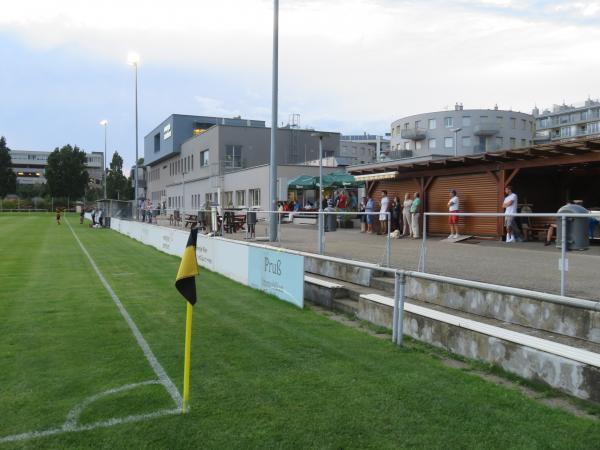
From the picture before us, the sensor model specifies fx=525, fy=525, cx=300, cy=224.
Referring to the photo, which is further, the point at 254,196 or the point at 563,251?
the point at 254,196

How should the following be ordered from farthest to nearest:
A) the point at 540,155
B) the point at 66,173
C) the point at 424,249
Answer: the point at 66,173 < the point at 540,155 < the point at 424,249

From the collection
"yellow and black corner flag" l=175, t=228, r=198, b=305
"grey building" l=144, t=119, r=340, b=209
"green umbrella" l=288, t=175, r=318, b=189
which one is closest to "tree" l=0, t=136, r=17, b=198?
"grey building" l=144, t=119, r=340, b=209

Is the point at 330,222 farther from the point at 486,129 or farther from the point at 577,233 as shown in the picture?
the point at 486,129

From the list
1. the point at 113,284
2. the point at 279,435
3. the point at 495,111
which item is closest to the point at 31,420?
the point at 279,435

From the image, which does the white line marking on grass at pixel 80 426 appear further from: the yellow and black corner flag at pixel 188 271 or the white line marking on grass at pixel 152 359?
the yellow and black corner flag at pixel 188 271

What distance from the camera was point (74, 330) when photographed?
7.36m

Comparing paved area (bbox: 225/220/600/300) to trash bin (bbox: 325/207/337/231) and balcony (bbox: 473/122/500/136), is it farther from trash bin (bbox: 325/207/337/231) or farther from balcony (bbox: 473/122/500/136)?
balcony (bbox: 473/122/500/136)

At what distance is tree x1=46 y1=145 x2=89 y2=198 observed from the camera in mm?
94062

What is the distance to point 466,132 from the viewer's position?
281 feet

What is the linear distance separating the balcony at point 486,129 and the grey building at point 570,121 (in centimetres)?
2303

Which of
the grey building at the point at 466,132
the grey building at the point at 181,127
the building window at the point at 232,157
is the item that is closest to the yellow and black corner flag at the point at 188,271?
the building window at the point at 232,157

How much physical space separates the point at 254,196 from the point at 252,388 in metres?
35.1

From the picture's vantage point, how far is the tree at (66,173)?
94.1 metres

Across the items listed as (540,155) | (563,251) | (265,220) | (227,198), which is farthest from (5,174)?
(563,251)
